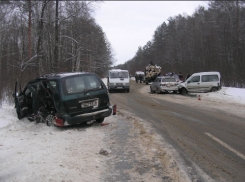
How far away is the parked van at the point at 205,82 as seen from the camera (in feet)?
69.7

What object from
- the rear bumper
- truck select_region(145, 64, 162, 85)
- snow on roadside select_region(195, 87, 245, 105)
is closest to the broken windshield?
snow on roadside select_region(195, 87, 245, 105)

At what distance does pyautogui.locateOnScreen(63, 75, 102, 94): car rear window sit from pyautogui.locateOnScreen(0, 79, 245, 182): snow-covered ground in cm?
119

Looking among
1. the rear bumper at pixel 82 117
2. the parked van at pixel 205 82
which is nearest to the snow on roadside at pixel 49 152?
the rear bumper at pixel 82 117

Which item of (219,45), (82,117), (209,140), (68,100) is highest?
(219,45)

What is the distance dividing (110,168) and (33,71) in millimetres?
21707

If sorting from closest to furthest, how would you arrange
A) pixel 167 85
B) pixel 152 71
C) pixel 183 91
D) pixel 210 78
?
pixel 210 78, pixel 183 91, pixel 167 85, pixel 152 71

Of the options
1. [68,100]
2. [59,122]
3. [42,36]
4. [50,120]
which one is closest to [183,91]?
[42,36]

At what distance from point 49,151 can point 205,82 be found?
17601 mm

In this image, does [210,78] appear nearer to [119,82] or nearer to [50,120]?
[119,82]

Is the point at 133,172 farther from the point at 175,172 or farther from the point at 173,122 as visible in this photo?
the point at 173,122

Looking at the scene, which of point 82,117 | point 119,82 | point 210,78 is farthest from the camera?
point 119,82

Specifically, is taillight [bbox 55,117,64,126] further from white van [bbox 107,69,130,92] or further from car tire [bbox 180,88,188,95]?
white van [bbox 107,69,130,92]

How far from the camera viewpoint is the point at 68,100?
8.06m

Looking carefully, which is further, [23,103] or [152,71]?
[152,71]
